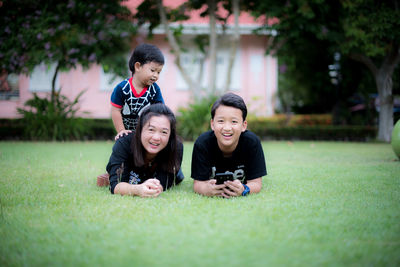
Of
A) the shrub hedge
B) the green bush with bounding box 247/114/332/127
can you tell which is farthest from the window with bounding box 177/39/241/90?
the shrub hedge

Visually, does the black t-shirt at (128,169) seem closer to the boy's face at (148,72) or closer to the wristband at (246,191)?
the boy's face at (148,72)

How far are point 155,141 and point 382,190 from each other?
228 cm

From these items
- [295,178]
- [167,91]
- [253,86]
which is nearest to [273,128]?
[253,86]

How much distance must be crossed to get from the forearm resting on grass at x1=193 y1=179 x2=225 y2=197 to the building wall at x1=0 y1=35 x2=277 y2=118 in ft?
40.2

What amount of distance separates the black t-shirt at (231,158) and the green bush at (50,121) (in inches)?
328

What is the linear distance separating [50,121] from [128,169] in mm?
8382

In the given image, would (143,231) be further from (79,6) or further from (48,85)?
(48,85)

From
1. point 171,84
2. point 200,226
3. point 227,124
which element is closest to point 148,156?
point 227,124

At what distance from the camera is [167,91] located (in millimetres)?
16062

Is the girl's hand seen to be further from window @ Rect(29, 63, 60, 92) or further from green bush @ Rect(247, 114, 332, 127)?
window @ Rect(29, 63, 60, 92)

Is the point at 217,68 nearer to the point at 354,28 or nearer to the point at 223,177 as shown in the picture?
the point at 354,28

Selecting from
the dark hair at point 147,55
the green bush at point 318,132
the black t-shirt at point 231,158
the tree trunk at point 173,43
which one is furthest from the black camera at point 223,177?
the green bush at point 318,132

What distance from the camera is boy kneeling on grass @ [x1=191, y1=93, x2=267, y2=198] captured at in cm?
326

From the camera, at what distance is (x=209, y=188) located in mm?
3262
